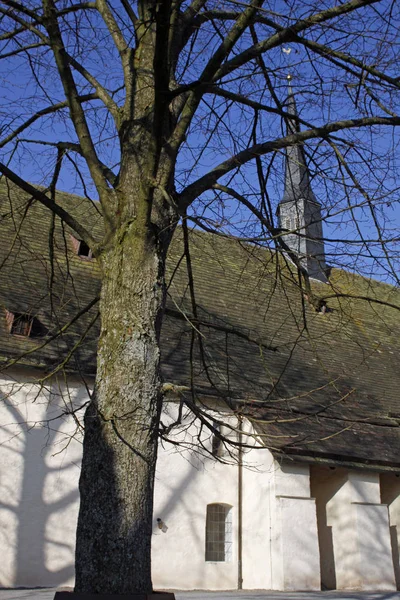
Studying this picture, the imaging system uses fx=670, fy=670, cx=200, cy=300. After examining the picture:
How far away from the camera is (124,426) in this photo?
13.3 feet

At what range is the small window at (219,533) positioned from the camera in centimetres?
1266

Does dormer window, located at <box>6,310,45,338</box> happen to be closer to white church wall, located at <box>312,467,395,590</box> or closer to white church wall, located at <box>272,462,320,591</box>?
white church wall, located at <box>272,462,320,591</box>

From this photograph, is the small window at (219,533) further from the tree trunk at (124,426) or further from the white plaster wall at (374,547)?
the tree trunk at (124,426)

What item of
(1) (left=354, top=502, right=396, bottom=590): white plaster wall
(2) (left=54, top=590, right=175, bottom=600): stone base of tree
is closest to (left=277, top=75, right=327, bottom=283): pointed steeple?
(2) (left=54, top=590, right=175, bottom=600): stone base of tree

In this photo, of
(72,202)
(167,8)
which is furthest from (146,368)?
(72,202)

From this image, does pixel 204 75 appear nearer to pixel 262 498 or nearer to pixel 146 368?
pixel 146 368

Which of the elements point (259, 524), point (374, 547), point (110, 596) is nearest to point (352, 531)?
point (374, 547)

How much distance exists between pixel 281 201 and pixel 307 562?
814 centimetres

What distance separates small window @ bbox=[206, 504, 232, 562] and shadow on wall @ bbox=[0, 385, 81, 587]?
2855 millimetres

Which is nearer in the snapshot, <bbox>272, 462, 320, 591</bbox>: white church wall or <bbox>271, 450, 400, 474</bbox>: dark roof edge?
<bbox>272, 462, 320, 591</bbox>: white church wall

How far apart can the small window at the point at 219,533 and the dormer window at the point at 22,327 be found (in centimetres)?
465

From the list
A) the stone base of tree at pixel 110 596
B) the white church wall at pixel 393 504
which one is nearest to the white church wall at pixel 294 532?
the white church wall at pixel 393 504

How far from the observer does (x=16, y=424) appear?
1116cm

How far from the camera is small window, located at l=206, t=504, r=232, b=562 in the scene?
12.7 metres
